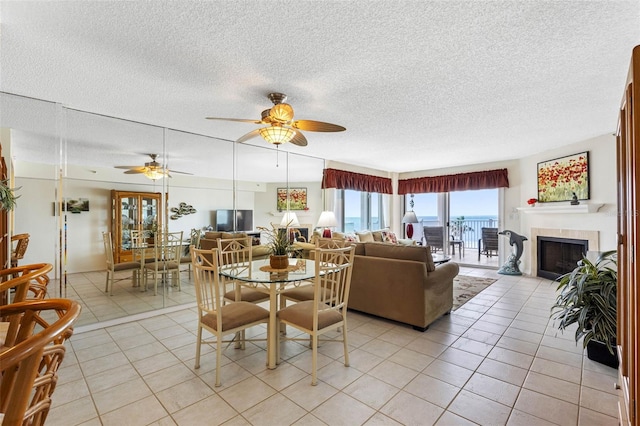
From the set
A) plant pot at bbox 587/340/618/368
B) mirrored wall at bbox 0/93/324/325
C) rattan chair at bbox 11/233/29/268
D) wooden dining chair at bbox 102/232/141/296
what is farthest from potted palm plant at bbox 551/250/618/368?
rattan chair at bbox 11/233/29/268

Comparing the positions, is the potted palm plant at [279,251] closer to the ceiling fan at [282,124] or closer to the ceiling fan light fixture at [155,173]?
the ceiling fan at [282,124]

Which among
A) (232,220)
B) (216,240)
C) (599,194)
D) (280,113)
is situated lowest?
(216,240)

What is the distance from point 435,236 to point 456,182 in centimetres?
142

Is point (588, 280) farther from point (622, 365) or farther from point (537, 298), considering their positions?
point (537, 298)

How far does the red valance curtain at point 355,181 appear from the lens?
6.24 metres

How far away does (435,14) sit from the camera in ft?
5.73

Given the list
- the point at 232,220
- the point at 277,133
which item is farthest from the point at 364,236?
the point at 277,133

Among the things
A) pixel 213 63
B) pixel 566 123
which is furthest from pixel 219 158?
pixel 566 123

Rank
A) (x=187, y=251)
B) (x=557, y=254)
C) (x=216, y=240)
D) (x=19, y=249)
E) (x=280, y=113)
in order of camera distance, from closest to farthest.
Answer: (x=280, y=113) → (x=19, y=249) → (x=187, y=251) → (x=216, y=240) → (x=557, y=254)

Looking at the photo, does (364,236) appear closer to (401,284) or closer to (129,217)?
(401,284)

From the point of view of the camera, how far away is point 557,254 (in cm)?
541

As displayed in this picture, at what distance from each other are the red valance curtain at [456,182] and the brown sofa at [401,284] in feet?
12.2

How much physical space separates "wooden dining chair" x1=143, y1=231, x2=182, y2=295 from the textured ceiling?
1092 millimetres

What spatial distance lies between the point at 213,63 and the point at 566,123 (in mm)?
4380
